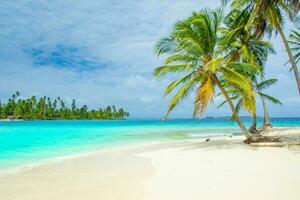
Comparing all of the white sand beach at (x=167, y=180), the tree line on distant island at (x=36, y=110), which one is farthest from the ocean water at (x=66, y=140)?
the tree line on distant island at (x=36, y=110)

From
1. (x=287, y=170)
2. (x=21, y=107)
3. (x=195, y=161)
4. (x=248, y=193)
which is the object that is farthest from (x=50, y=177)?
(x=21, y=107)

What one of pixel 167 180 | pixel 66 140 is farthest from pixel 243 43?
Answer: pixel 66 140

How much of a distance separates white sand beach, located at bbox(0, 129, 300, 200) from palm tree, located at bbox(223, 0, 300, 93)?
600 centimetres

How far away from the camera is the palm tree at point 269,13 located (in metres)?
11.3

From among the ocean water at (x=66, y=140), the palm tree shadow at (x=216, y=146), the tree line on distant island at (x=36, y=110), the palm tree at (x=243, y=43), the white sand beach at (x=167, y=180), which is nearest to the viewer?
the white sand beach at (x=167, y=180)

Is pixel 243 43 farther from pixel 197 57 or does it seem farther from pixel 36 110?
pixel 36 110

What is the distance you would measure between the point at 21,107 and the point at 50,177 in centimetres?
9481

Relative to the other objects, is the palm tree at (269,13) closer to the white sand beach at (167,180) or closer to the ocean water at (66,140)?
the white sand beach at (167,180)

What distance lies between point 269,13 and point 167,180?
30.0 ft

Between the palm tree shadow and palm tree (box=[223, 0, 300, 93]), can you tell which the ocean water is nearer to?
the palm tree shadow

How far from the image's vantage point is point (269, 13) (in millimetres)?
11672

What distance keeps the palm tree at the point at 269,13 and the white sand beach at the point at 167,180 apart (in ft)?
19.7

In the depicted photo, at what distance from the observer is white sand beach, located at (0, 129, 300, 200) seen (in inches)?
176

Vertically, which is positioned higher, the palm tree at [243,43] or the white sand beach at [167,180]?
the palm tree at [243,43]
